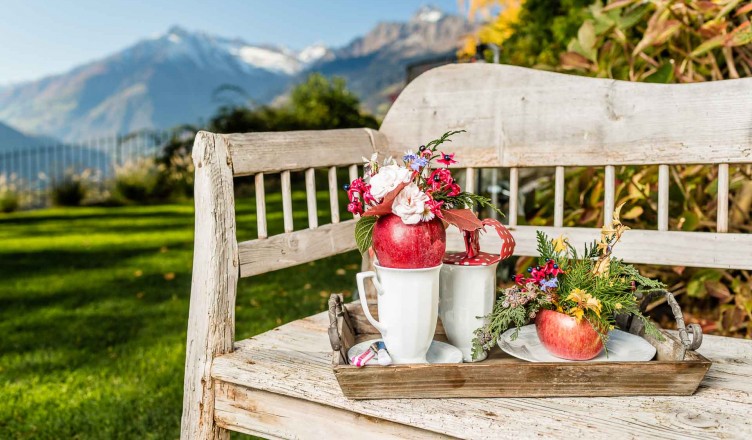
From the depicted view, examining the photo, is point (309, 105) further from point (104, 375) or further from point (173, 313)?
point (104, 375)

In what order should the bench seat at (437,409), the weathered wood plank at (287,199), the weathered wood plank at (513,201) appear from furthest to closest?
the weathered wood plank at (513,201), the weathered wood plank at (287,199), the bench seat at (437,409)

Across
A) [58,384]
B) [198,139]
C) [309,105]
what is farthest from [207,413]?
[309,105]

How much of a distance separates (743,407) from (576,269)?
1.12ft

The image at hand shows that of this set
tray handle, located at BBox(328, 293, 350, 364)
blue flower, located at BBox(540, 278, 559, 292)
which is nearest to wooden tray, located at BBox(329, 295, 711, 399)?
tray handle, located at BBox(328, 293, 350, 364)

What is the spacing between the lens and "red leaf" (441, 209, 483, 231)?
1118 millimetres

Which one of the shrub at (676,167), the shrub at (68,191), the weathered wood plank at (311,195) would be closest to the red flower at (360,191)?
the weathered wood plank at (311,195)

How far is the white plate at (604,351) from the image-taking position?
1206 mm

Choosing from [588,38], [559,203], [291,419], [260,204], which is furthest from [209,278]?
A: [588,38]

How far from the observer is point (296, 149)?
5.50 ft

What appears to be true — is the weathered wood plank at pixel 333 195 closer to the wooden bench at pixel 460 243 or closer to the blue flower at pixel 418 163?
the wooden bench at pixel 460 243

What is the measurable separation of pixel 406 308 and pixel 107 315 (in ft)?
10.5

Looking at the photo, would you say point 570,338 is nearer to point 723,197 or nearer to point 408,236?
point 408,236

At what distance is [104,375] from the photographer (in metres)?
2.94

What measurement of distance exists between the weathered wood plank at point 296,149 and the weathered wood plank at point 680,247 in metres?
0.56
